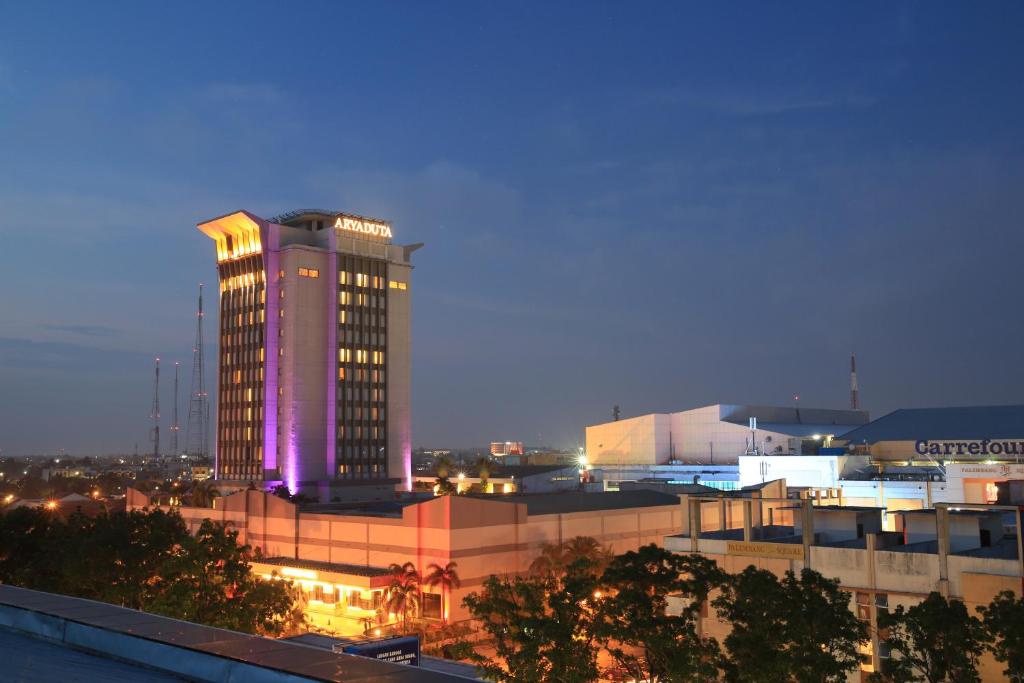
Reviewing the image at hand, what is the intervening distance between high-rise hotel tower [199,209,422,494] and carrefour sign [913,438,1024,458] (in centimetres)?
8823

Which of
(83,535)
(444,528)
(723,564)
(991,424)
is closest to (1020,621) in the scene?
(723,564)

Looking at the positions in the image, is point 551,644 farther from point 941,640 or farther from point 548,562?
point 548,562

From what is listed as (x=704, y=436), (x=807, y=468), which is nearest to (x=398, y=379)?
(x=704, y=436)

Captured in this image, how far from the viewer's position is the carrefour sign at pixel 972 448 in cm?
10506

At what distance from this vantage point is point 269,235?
155 metres

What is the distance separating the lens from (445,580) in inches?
2805

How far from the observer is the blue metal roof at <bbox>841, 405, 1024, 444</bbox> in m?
117

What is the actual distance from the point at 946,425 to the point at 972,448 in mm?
13760

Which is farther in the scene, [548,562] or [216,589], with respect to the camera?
[548,562]

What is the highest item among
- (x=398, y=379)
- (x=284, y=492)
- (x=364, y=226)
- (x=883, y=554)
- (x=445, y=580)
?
(x=364, y=226)

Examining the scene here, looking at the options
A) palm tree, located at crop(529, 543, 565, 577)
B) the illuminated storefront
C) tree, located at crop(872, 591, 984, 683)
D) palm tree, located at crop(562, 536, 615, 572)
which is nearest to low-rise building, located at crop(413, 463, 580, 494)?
the illuminated storefront

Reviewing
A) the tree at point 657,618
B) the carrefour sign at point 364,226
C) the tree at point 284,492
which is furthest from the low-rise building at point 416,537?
the carrefour sign at point 364,226

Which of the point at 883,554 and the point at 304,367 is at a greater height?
the point at 304,367

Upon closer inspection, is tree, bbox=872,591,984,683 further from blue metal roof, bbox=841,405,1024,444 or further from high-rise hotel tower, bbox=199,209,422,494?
high-rise hotel tower, bbox=199,209,422,494
